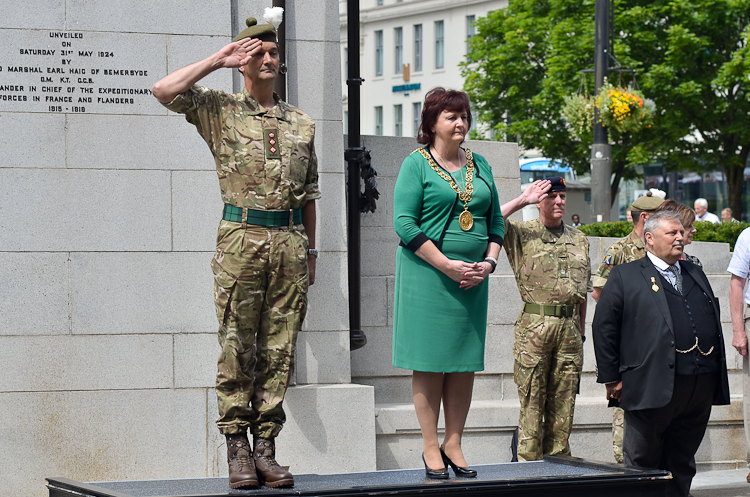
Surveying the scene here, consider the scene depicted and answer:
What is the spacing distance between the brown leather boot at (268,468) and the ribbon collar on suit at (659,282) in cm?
238

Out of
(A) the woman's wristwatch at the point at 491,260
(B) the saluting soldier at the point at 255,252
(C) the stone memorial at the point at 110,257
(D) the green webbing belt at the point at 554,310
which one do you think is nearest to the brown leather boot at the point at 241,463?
(B) the saluting soldier at the point at 255,252

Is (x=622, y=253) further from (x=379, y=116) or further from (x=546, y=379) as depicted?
A: (x=379, y=116)

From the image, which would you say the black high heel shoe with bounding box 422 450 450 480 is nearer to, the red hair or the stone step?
the red hair

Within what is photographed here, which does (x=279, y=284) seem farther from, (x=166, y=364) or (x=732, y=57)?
(x=732, y=57)

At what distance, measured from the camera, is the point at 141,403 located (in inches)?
280

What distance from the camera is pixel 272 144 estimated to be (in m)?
5.11

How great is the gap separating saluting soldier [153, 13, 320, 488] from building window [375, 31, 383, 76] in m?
62.4

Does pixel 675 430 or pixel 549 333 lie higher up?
pixel 549 333

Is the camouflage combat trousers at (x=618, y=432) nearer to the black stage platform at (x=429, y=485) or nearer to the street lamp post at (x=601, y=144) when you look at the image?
the black stage platform at (x=429, y=485)

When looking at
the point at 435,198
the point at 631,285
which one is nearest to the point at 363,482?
the point at 435,198

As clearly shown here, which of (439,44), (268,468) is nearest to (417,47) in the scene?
(439,44)

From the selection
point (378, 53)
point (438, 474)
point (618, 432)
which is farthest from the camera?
point (378, 53)

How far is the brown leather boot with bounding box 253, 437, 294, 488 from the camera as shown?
195 inches

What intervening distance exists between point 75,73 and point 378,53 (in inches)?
2428
